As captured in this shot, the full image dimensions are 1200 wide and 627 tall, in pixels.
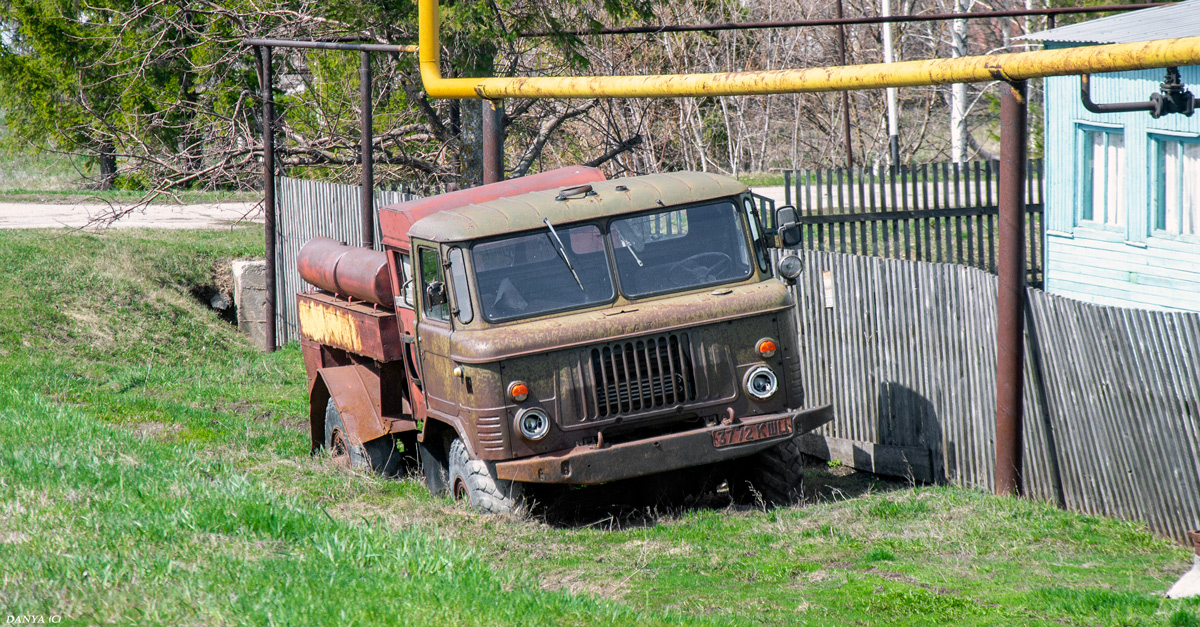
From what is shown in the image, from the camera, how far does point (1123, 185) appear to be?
13.9 meters

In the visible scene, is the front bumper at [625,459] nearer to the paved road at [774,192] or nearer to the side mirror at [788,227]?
the side mirror at [788,227]

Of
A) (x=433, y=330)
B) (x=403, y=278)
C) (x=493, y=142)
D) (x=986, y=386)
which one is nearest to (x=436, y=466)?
(x=433, y=330)

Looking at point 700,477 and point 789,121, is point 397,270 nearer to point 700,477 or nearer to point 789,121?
point 700,477

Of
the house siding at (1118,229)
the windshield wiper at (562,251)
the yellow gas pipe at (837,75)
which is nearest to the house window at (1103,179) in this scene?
the house siding at (1118,229)

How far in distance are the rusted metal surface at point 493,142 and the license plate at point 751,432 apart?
456 centimetres

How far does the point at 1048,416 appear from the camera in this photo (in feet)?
25.6

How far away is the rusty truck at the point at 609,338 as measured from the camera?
756 centimetres

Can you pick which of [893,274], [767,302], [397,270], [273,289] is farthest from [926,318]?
[273,289]

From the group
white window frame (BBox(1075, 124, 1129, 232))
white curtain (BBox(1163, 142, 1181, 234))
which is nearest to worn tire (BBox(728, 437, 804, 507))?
white curtain (BBox(1163, 142, 1181, 234))

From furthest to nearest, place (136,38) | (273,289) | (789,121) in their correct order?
1. (789,121)
2. (136,38)
3. (273,289)

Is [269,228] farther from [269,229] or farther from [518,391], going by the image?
[518,391]

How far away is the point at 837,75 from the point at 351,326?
4.51 m

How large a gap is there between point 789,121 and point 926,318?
26.2 meters

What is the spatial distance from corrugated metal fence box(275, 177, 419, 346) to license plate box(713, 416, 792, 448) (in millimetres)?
9768
